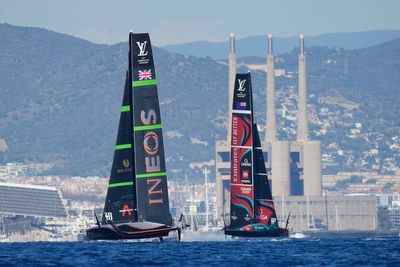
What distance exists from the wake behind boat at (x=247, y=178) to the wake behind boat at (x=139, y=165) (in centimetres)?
2045

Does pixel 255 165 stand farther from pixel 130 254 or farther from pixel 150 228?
pixel 130 254

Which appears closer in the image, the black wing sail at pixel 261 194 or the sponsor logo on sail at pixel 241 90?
the sponsor logo on sail at pixel 241 90

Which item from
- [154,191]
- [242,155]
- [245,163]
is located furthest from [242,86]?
[154,191]

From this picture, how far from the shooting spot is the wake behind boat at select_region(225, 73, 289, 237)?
9425cm

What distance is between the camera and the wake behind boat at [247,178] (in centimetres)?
9425

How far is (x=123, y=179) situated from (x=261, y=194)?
24800 millimetres

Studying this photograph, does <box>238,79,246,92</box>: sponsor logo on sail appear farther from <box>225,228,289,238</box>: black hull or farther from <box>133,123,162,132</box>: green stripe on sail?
<box>133,123,162,132</box>: green stripe on sail

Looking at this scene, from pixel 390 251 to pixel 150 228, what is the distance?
1077 cm

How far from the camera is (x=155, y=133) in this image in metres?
73.2

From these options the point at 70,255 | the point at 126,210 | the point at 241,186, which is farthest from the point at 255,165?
the point at 70,255

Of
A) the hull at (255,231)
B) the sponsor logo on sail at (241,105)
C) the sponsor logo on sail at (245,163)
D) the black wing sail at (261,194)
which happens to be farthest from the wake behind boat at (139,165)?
the black wing sail at (261,194)

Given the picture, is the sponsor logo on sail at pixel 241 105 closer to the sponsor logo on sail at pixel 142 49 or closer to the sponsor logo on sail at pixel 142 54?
the sponsor logo on sail at pixel 142 54

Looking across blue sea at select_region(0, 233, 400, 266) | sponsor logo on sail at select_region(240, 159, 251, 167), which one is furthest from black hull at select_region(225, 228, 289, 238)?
blue sea at select_region(0, 233, 400, 266)

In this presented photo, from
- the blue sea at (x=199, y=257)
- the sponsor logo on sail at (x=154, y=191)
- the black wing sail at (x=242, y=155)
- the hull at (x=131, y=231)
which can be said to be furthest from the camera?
the black wing sail at (x=242, y=155)
